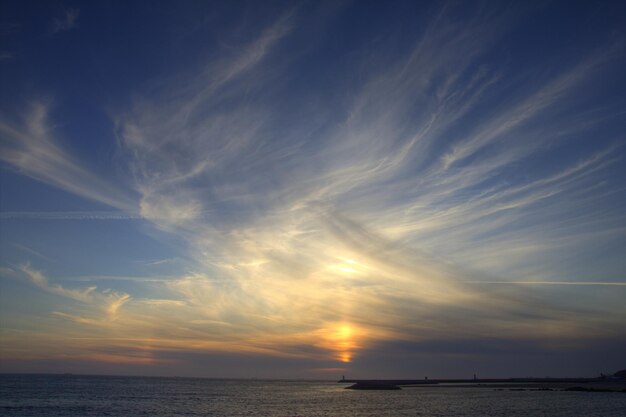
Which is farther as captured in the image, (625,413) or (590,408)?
(590,408)

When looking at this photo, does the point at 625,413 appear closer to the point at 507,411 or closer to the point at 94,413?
the point at 507,411

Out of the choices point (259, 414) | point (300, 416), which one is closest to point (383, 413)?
point (300, 416)

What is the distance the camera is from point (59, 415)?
2554 inches

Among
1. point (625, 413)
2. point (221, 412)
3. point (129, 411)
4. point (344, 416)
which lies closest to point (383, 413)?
point (344, 416)

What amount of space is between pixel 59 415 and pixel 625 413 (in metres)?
84.2

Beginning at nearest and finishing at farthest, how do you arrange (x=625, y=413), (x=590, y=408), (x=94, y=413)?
(x=625, y=413) → (x=94, y=413) → (x=590, y=408)

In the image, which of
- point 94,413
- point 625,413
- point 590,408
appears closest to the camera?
point 625,413

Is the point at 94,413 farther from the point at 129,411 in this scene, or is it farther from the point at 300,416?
the point at 300,416

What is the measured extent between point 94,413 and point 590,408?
270 ft

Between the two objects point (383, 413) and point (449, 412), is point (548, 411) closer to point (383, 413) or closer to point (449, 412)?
point (449, 412)

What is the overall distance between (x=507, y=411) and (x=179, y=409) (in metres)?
56.5

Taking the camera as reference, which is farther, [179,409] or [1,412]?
[179,409]

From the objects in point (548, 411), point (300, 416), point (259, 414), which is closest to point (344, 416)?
point (300, 416)

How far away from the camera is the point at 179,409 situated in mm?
77312
